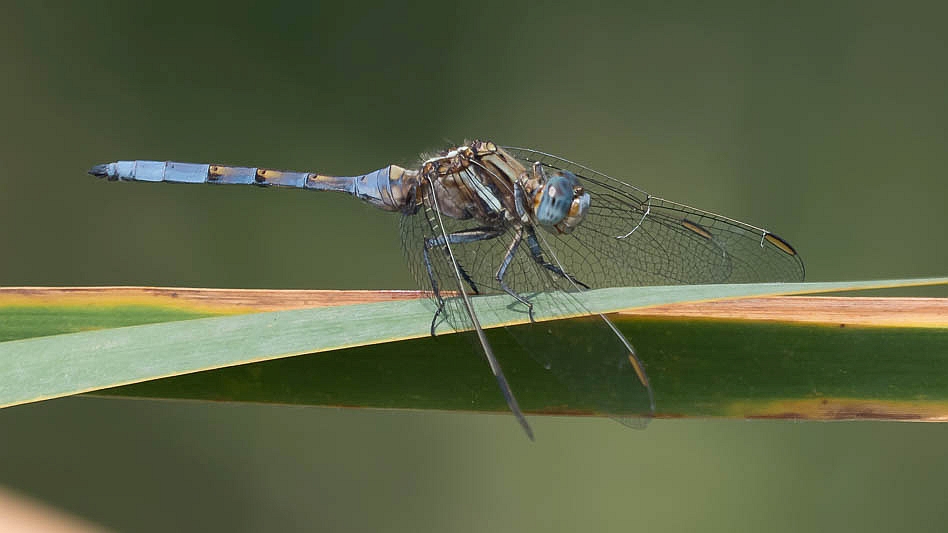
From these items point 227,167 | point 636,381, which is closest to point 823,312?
point 636,381

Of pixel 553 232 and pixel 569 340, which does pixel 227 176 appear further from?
pixel 569 340

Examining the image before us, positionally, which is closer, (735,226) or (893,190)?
(735,226)

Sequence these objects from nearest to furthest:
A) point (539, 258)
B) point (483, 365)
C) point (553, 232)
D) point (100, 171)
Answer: point (483, 365) → point (539, 258) → point (553, 232) → point (100, 171)

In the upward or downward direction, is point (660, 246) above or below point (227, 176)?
below

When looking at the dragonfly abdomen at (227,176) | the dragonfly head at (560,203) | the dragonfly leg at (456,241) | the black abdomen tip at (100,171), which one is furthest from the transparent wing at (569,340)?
the black abdomen tip at (100,171)

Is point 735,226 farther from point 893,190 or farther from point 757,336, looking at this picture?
point 893,190

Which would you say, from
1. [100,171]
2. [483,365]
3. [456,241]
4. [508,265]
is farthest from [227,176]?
[483,365]

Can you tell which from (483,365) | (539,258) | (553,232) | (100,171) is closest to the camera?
(483,365)
